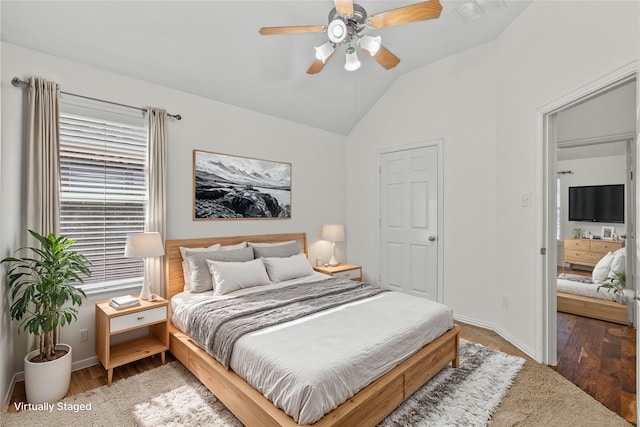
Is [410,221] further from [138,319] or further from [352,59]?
[138,319]

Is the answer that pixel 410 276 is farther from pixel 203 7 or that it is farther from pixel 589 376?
pixel 203 7

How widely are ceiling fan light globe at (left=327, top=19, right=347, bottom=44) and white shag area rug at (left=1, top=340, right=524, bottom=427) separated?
8.28 ft

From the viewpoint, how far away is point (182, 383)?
2.44m

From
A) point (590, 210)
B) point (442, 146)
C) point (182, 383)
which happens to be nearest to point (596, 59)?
point (442, 146)

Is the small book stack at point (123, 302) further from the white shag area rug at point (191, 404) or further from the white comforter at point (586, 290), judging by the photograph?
the white comforter at point (586, 290)

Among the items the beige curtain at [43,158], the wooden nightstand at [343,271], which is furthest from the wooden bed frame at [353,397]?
the wooden nightstand at [343,271]

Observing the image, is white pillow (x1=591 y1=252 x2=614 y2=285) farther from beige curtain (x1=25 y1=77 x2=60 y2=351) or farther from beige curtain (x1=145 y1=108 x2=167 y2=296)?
beige curtain (x1=25 y1=77 x2=60 y2=351)

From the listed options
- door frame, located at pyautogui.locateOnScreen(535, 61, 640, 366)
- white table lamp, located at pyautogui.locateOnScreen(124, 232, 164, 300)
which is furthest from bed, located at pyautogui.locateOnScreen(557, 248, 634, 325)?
white table lamp, located at pyautogui.locateOnScreen(124, 232, 164, 300)

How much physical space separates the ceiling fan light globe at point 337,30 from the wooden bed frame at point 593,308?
13.5 feet

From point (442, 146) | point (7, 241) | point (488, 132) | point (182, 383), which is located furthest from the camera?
point (442, 146)

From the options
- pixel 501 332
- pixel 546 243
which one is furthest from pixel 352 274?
pixel 546 243

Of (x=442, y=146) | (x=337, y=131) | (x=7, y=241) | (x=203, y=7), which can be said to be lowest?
(x=7, y=241)

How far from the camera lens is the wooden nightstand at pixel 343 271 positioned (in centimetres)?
420

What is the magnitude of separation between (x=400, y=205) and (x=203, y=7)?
314 cm
